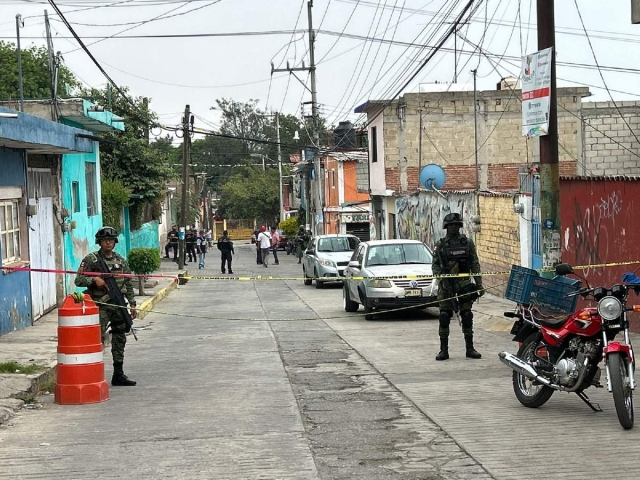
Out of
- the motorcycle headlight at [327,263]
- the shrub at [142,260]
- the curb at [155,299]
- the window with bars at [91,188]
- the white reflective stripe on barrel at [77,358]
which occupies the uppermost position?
the window with bars at [91,188]

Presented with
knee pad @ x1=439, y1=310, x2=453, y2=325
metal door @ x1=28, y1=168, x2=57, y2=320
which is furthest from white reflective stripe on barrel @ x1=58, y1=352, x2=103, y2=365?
metal door @ x1=28, y1=168, x2=57, y2=320

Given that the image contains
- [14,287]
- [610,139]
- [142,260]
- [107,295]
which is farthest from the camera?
[610,139]

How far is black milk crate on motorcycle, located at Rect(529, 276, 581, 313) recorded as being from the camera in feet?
28.5

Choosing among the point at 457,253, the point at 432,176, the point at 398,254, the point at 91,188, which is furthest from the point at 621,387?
the point at 432,176

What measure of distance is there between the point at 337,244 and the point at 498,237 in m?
9.89

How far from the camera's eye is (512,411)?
8828 millimetres

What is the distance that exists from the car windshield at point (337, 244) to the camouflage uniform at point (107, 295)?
69.3 ft

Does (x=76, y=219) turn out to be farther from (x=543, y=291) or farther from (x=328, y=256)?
(x=543, y=291)

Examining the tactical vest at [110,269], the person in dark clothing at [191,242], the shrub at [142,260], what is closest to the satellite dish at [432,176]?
the shrub at [142,260]

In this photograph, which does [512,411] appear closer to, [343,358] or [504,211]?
[343,358]

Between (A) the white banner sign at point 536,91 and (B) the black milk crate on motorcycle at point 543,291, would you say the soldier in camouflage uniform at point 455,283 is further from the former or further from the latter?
(B) the black milk crate on motorcycle at point 543,291

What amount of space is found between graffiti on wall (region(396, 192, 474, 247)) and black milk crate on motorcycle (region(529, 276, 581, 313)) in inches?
649

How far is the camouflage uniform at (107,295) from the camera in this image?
1098 cm

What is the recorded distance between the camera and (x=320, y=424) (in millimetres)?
8508
